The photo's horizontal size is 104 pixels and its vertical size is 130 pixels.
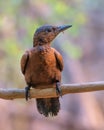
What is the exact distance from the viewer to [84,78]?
5637 millimetres

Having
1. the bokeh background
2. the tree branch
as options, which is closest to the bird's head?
the tree branch

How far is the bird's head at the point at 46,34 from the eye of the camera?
212 centimetres

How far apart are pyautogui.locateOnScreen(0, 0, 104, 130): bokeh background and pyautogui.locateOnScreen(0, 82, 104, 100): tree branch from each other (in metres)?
2.47

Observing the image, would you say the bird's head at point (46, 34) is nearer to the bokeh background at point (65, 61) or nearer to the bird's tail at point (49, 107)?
the bird's tail at point (49, 107)

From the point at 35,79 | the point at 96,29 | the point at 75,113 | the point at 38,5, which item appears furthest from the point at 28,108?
the point at 35,79

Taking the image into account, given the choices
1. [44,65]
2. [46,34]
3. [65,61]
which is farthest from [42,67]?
[65,61]

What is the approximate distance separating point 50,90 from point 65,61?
3503mm

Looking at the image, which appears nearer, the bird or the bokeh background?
the bird

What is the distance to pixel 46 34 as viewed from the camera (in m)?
2.15

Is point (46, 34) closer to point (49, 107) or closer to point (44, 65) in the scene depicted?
point (44, 65)

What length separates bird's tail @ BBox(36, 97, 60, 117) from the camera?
2.16 metres

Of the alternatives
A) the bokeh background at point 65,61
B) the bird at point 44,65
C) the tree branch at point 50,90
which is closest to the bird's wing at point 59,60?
the bird at point 44,65

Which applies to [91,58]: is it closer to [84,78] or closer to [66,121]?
[84,78]

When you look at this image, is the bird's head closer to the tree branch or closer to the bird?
the bird
